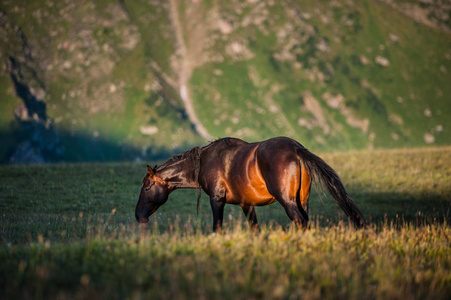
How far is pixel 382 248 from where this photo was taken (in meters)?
8.56

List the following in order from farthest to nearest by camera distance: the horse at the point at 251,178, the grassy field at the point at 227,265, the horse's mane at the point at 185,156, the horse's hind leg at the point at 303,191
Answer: the horse's mane at the point at 185,156 → the horse's hind leg at the point at 303,191 → the horse at the point at 251,178 → the grassy field at the point at 227,265

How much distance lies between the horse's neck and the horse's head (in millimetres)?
194

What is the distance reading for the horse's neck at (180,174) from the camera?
12.7 metres

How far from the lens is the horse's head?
12617mm

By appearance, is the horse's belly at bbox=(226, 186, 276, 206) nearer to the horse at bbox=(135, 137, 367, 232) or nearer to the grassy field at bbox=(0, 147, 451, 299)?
the horse at bbox=(135, 137, 367, 232)

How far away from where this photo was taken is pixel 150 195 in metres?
12.6

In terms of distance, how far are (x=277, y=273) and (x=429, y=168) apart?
26370 mm

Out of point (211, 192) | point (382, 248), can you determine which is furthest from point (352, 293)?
point (211, 192)

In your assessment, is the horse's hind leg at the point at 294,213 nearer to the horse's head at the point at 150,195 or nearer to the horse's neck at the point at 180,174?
the horse's neck at the point at 180,174

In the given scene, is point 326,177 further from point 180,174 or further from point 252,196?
point 180,174

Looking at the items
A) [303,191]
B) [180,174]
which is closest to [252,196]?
[303,191]

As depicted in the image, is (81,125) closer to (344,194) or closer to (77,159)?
(77,159)

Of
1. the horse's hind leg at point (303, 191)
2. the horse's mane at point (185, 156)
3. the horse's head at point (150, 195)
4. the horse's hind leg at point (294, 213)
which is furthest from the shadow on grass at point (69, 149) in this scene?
the horse's hind leg at point (294, 213)

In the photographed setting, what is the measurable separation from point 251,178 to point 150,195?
12.1 feet
